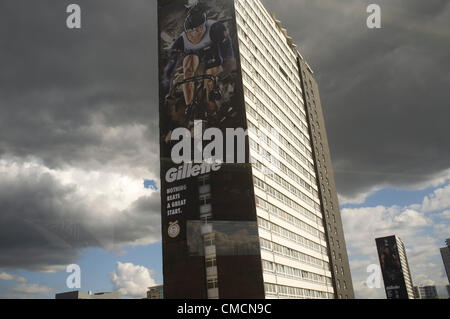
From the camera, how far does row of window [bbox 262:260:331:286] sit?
182 ft

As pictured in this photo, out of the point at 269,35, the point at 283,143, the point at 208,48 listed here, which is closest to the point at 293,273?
the point at 283,143

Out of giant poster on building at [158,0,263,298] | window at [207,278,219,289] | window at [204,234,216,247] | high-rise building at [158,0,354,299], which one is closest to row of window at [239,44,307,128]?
high-rise building at [158,0,354,299]

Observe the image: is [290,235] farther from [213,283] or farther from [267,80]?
[267,80]

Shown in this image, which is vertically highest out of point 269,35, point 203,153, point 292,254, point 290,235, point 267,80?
point 269,35

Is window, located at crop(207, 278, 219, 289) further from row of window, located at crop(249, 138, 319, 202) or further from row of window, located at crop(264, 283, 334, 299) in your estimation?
row of window, located at crop(249, 138, 319, 202)

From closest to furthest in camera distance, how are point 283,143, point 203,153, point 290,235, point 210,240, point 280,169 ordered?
point 210,240
point 203,153
point 290,235
point 280,169
point 283,143

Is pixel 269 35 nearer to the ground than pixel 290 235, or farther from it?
farther from it

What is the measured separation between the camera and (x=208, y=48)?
68750mm

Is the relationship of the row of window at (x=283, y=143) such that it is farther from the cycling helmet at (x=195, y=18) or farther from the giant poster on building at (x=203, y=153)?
the cycling helmet at (x=195, y=18)

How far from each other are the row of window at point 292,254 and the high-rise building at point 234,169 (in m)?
0.25

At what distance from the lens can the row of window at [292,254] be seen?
5692 centimetres

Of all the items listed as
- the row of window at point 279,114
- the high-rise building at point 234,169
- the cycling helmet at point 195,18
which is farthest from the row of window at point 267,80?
the cycling helmet at point 195,18

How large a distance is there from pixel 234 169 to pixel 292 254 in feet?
62.6

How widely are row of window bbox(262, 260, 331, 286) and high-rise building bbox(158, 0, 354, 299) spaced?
0.20 meters
